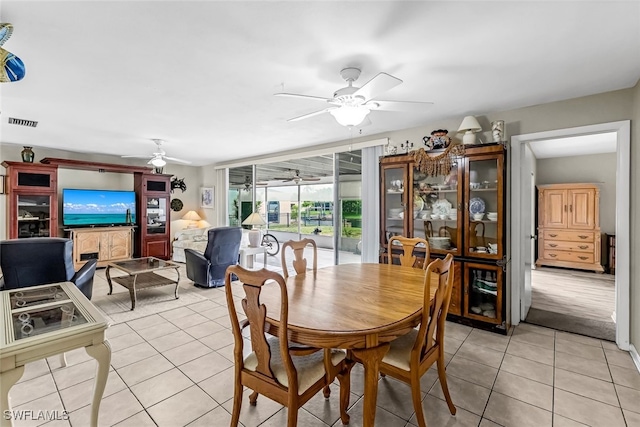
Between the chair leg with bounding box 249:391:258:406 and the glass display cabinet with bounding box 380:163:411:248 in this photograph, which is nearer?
the chair leg with bounding box 249:391:258:406

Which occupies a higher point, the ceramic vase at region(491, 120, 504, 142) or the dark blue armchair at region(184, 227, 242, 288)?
the ceramic vase at region(491, 120, 504, 142)

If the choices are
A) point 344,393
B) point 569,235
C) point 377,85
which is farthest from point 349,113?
point 569,235

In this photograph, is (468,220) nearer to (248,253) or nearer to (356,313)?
(356,313)

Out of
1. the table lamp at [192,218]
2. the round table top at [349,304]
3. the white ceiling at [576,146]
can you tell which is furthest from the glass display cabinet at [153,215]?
the white ceiling at [576,146]

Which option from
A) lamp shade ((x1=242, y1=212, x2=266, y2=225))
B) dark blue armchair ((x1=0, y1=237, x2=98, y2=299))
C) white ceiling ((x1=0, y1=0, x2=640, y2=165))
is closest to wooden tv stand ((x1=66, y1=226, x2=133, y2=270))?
lamp shade ((x1=242, y1=212, x2=266, y2=225))

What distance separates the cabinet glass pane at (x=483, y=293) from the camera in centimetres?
320

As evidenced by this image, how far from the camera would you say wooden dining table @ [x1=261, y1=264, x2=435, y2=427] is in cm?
146

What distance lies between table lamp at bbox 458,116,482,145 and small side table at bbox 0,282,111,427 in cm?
365

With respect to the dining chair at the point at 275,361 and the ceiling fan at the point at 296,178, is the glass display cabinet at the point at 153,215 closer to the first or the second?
the ceiling fan at the point at 296,178

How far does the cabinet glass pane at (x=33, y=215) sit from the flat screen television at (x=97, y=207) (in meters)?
0.34

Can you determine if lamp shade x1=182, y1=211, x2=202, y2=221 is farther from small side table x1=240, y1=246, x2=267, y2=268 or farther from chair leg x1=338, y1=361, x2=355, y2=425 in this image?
chair leg x1=338, y1=361, x2=355, y2=425

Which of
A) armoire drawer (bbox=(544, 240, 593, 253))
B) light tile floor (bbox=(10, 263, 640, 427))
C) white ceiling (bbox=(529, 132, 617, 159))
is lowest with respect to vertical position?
light tile floor (bbox=(10, 263, 640, 427))

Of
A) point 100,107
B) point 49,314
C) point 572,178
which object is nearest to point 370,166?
point 100,107

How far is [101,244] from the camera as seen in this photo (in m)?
6.01
